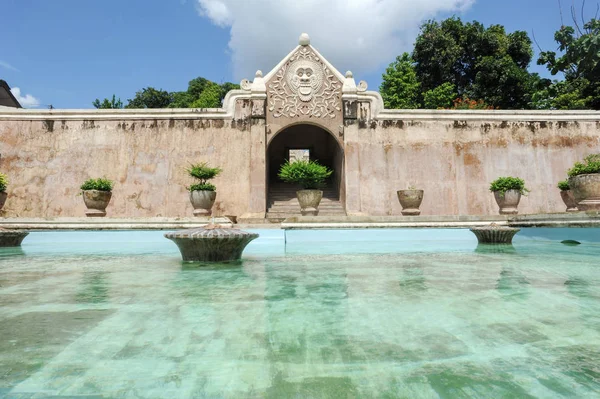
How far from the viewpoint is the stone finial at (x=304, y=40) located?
11.2 m

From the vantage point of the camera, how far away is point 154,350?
3.83ft

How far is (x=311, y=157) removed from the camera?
48.8 ft

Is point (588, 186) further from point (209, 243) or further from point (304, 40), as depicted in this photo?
point (304, 40)

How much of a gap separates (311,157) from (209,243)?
38.9 ft

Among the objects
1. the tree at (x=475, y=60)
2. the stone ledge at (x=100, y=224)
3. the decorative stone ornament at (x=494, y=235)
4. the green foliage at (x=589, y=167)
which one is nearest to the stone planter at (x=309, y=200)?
the stone ledge at (x=100, y=224)

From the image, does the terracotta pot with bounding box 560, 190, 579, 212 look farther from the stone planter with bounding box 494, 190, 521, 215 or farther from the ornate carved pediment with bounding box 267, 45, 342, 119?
the ornate carved pediment with bounding box 267, 45, 342, 119

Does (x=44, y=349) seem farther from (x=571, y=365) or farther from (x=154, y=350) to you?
(x=571, y=365)

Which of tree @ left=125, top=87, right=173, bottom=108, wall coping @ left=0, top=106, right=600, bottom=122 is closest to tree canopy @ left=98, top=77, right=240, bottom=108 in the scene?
tree @ left=125, top=87, right=173, bottom=108

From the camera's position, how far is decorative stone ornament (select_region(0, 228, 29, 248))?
5.16 metres

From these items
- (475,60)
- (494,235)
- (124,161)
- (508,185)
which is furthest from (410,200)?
(475,60)

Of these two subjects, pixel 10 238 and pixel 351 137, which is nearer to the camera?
pixel 10 238

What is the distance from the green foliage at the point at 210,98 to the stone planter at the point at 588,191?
72.1 feet

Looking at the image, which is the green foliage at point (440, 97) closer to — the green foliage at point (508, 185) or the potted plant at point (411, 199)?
the green foliage at point (508, 185)

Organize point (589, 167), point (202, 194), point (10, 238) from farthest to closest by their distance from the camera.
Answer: point (202, 194), point (589, 167), point (10, 238)
